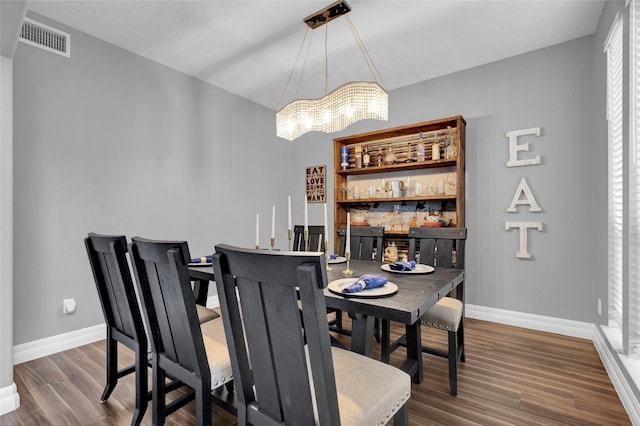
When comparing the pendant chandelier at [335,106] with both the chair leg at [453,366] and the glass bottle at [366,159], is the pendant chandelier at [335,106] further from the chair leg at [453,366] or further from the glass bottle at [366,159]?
the chair leg at [453,366]

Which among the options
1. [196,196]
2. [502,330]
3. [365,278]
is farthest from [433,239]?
[196,196]

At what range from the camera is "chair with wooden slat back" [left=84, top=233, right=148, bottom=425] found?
1.55 m

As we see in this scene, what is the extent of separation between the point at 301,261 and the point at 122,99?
10.2 ft

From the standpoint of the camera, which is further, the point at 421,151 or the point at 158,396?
the point at 421,151

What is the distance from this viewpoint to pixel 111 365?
6.03 ft

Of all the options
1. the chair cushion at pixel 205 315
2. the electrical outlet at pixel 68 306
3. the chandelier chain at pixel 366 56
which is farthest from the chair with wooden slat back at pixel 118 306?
the chandelier chain at pixel 366 56

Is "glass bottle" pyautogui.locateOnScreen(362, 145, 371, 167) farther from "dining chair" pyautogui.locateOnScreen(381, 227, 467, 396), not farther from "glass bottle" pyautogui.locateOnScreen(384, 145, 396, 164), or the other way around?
A: "dining chair" pyautogui.locateOnScreen(381, 227, 467, 396)

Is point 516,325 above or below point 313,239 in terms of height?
below

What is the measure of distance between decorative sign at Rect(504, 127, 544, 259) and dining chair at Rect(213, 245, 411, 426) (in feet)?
8.50

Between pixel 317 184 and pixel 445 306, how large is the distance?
9.35 feet

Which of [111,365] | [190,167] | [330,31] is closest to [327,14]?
[330,31]

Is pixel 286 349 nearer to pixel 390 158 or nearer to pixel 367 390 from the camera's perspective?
pixel 367 390

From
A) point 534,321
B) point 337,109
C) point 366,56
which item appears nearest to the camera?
point 337,109

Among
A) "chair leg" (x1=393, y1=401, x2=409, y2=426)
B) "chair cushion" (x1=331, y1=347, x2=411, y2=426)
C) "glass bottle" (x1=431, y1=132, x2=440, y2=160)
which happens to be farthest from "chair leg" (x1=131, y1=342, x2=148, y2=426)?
"glass bottle" (x1=431, y1=132, x2=440, y2=160)
